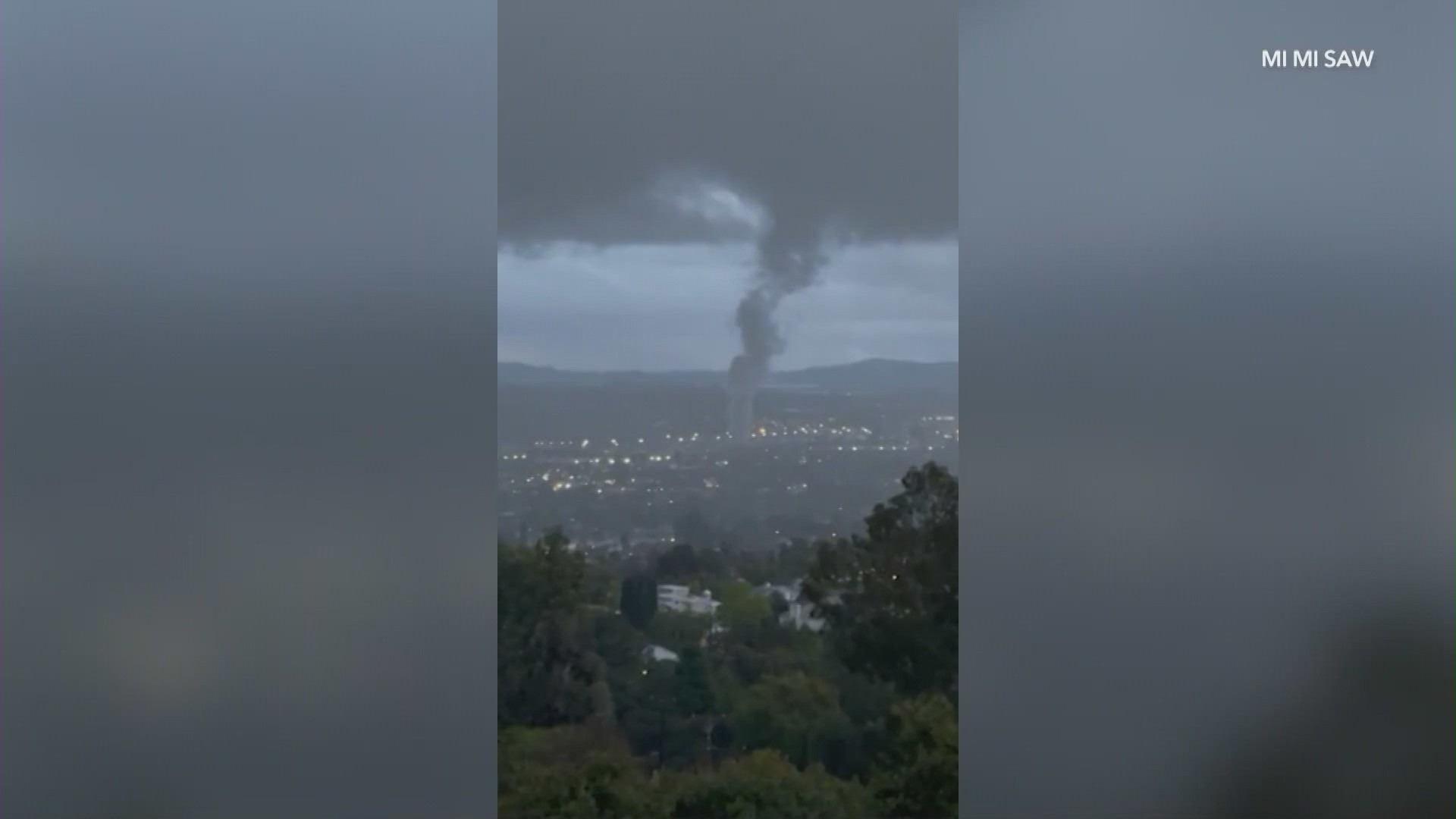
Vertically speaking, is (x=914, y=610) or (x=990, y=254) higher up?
(x=990, y=254)

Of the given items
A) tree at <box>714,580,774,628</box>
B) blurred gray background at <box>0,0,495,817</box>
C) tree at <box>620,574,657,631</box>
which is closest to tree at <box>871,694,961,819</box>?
tree at <box>714,580,774,628</box>

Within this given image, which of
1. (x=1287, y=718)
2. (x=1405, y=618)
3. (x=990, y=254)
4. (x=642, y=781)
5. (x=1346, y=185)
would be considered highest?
(x=1346, y=185)

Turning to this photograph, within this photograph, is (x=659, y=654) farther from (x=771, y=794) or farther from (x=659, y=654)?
(x=771, y=794)

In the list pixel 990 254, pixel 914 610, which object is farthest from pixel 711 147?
pixel 914 610

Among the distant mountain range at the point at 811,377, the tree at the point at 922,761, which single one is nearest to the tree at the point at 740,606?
the tree at the point at 922,761

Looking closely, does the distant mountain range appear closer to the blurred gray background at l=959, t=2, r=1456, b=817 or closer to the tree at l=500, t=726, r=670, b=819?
the blurred gray background at l=959, t=2, r=1456, b=817

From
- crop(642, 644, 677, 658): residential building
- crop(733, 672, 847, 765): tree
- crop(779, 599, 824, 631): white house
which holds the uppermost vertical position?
crop(779, 599, 824, 631): white house

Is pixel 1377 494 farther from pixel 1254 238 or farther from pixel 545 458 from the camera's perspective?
pixel 545 458
